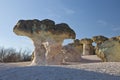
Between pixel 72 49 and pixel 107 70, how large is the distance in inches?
662

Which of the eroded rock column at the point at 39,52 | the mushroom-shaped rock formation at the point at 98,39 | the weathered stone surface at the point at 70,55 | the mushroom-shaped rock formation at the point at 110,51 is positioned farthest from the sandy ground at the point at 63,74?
the mushroom-shaped rock formation at the point at 98,39

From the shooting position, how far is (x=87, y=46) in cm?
3391

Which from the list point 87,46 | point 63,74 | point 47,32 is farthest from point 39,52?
point 87,46

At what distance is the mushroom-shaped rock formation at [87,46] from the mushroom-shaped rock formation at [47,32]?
13.8m

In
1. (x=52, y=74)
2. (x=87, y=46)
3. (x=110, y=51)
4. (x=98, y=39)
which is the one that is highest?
(x=98, y=39)

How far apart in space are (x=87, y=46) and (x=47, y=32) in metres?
14.7

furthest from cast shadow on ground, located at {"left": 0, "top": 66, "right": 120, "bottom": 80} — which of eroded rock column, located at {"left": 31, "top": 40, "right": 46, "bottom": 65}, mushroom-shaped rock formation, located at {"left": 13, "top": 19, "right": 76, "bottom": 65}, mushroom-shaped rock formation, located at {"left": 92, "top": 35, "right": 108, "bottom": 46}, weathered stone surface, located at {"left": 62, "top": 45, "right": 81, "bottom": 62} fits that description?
mushroom-shaped rock formation, located at {"left": 92, "top": 35, "right": 108, "bottom": 46}

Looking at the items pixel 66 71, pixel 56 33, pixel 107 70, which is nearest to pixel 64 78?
pixel 66 71

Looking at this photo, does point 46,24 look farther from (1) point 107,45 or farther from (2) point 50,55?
(1) point 107,45

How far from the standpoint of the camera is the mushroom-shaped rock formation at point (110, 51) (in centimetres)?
1670

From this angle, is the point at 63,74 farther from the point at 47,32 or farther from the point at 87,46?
the point at 87,46

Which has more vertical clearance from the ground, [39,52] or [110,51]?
[39,52]

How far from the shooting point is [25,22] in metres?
20.2

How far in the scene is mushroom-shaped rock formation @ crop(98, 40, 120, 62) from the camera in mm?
16703
